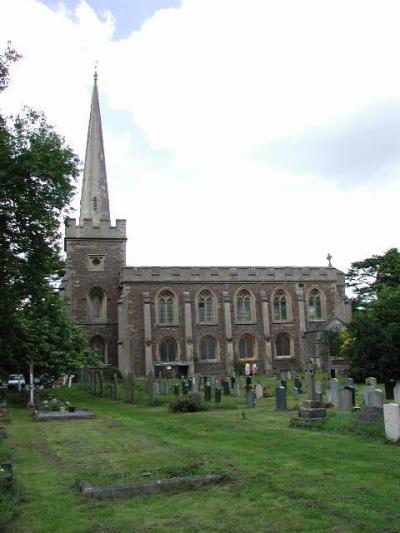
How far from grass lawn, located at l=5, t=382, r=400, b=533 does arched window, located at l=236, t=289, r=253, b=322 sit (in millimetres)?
28891

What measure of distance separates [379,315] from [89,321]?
22494mm

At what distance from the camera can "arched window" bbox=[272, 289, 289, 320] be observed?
1704 inches

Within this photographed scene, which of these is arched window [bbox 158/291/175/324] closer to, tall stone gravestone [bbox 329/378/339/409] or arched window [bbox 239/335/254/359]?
arched window [bbox 239/335/254/359]

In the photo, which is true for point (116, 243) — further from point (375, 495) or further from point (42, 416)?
point (375, 495)

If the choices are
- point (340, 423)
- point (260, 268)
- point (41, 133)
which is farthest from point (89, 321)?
point (340, 423)

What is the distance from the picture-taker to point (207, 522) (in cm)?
552

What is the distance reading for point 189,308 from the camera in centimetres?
4109

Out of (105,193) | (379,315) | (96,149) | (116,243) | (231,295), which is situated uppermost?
(96,149)

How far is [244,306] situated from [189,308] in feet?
14.8

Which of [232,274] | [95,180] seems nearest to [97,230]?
[95,180]

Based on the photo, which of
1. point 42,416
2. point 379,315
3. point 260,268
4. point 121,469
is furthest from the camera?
point 260,268

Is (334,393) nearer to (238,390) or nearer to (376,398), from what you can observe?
(376,398)

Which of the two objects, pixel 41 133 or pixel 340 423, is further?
pixel 41 133

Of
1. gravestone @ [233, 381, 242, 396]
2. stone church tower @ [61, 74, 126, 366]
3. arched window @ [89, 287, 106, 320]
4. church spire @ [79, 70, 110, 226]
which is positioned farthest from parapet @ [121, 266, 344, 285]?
gravestone @ [233, 381, 242, 396]
